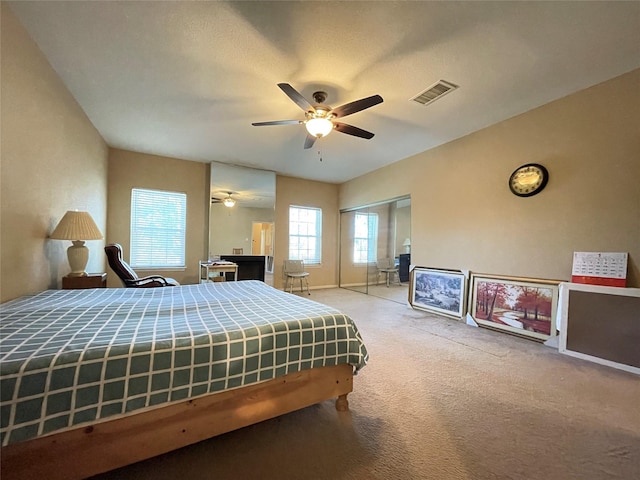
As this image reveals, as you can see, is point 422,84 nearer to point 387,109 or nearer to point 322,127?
point 387,109

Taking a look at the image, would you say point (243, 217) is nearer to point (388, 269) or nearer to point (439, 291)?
point (388, 269)

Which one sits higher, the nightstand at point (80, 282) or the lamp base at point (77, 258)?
the lamp base at point (77, 258)

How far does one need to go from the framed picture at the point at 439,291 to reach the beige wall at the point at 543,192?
0.17 metres

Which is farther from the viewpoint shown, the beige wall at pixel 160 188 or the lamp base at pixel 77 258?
the beige wall at pixel 160 188

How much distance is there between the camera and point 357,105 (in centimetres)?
232

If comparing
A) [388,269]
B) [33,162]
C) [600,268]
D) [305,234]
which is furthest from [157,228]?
[600,268]

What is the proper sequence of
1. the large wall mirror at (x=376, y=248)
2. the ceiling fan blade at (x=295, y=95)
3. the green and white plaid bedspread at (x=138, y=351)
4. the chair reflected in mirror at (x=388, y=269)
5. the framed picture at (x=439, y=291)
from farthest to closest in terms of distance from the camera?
the chair reflected in mirror at (x=388, y=269), the large wall mirror at (x=376, y=248), the framed picture at (x=439, y=291), the ceiling fan blade at (x=295, y=95), the green and white plaid bedspread at (x=138, y=351)

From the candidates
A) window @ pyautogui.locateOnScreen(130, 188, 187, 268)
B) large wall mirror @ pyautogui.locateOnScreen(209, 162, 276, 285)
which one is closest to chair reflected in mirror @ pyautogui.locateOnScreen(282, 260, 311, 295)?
large wall mirror @ pyautogui.locateOnScreen(209, 162, 276, 285)

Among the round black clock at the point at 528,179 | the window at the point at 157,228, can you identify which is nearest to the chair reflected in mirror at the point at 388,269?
the round black clock at the point at 528,179

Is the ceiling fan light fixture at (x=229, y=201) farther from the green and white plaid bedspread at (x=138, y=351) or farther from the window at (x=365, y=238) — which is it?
the green and white plaid bedspread at (x=138, y=351)

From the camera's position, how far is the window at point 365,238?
642cm

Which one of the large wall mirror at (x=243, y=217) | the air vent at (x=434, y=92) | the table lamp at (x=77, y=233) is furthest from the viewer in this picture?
the large wall mirror at (x=243, y=217)

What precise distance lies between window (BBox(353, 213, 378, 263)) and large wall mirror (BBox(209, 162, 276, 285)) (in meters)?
2.19

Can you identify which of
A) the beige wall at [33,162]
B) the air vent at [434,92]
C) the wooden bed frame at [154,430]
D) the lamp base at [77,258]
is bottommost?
the wooden bed frame at [154,430]
